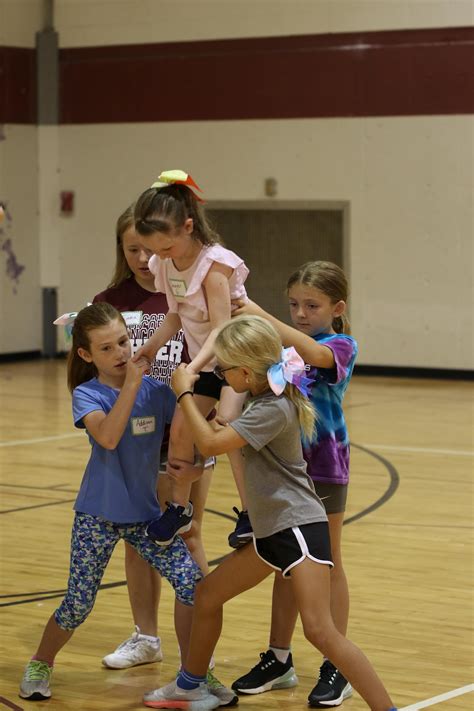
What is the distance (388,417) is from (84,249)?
5470 millimetres

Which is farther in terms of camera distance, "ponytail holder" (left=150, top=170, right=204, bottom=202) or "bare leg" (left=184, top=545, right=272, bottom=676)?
"ponytail holder" (left=150, top=170, right=204, bottom=202)

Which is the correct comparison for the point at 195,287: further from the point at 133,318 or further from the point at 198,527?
the point at 198,527

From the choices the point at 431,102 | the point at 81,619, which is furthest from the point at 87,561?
the point at 431,102

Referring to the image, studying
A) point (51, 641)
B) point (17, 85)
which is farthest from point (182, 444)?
point (17, 85)

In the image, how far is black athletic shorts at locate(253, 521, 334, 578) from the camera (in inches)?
139

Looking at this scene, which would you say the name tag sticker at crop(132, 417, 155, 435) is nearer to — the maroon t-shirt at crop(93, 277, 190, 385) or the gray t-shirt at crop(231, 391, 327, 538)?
the maroon t-shirt at crop(93, 277, 190, 385)

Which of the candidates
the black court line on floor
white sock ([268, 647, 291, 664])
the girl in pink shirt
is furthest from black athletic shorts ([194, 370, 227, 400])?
the black court line on floor

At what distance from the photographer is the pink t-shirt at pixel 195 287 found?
3.85 metres

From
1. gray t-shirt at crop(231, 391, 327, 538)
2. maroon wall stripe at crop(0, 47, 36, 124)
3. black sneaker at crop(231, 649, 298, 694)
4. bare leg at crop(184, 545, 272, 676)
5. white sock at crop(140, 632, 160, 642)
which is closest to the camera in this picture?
gray t-shirt at crop(231, 391, 327, 538)

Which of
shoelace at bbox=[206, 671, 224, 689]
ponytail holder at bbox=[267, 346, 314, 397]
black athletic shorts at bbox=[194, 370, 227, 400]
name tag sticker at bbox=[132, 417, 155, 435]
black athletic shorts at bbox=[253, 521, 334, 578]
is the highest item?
ponytail holder at bbox=[267, 346, 314, 397]

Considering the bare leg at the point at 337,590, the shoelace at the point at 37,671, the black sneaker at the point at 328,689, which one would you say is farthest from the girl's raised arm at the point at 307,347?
the shoelace at the point at 37,671

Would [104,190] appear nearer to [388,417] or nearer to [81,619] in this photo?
[388,417]

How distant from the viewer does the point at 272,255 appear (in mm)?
13461

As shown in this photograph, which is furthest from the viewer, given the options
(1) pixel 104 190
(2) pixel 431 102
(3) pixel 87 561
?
(1) pixel 104 190
